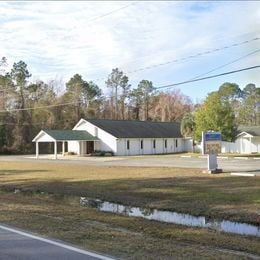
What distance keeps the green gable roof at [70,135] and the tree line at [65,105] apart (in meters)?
11.0

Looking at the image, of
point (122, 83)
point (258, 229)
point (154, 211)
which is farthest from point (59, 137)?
point (258, 229)

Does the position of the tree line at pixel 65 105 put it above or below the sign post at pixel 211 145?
above

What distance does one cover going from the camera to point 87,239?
396 inches

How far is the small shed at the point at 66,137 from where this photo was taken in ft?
212

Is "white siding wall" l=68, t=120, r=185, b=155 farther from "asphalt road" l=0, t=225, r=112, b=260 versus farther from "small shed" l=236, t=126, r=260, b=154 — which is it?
"asphalt road" l=0, t=225, r=112, b=260

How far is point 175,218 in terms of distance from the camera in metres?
14.8

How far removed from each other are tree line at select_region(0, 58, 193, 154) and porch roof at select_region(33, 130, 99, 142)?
11.0 meters

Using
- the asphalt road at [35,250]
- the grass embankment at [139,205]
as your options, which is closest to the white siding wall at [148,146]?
the grass embankment at [139,205]

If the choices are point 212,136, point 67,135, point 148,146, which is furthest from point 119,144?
point 212,136

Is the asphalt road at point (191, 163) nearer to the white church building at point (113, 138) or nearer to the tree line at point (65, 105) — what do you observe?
the white church building at point (113, 138)

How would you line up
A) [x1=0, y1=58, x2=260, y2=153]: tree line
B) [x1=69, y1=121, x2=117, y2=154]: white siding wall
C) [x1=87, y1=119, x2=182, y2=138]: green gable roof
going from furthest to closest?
[x1=0, y1=58, x2=260, y2=153]: tree line, [x1=87, y1=119, x2=182, y2=138]: green gable roof, [x1=69, y1=121, x2=117, y2=154]: white siding wall

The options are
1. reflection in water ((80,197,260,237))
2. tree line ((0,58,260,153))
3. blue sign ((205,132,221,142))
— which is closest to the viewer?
reflection in water ((80,197,260,237))

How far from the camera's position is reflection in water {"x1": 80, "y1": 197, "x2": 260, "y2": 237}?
12812 millimetres

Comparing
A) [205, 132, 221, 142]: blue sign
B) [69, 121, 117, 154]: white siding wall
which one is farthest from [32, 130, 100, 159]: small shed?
[205, 132, 221, 142]: blue sign
